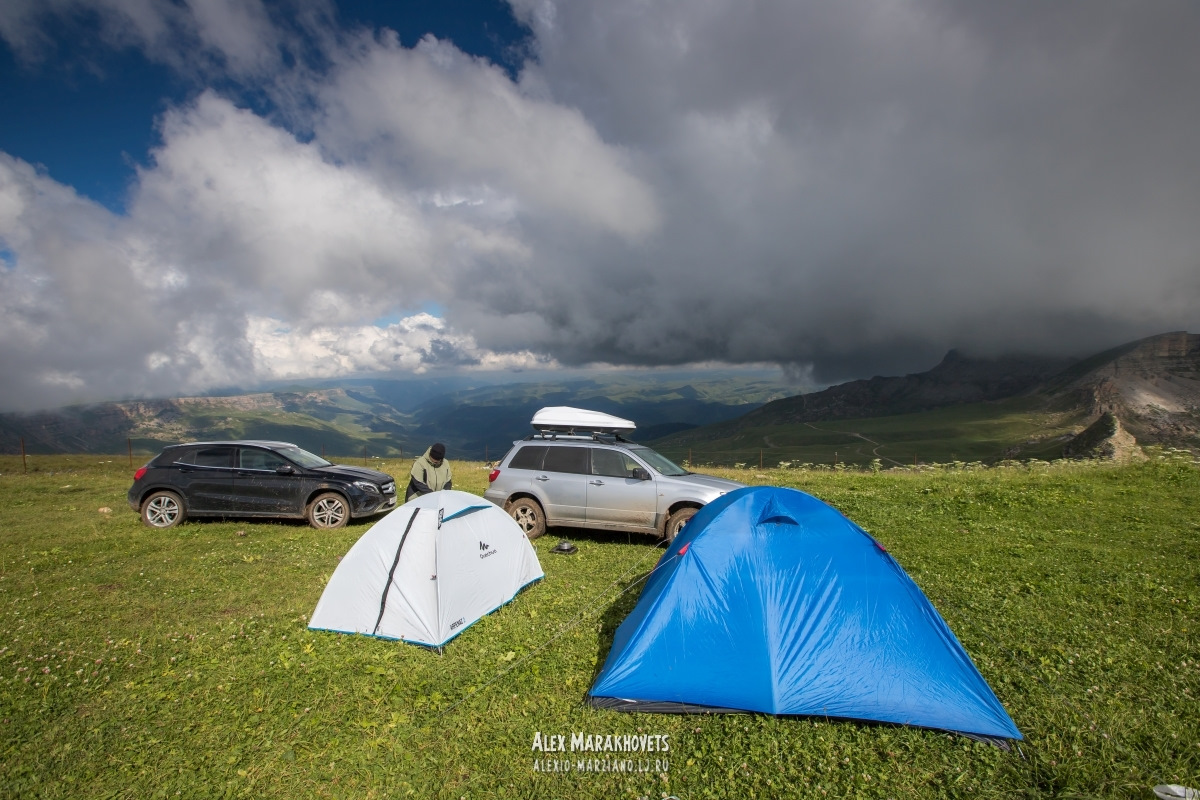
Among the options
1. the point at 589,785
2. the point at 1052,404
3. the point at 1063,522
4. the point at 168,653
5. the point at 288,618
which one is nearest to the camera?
the point at 589,785

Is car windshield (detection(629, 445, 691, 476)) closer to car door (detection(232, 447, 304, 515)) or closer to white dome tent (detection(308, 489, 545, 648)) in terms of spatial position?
white dome tent (detection(308, 489, 545, 648))

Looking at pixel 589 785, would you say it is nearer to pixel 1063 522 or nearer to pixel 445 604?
pixel 445 604

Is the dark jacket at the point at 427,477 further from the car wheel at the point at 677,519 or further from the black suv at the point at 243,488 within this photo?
the car wheel at the point at 677,519

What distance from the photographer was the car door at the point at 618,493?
36.8 feet

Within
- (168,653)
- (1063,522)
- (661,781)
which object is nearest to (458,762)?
(661,781)

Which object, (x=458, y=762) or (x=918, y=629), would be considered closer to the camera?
(x=458, y=762)

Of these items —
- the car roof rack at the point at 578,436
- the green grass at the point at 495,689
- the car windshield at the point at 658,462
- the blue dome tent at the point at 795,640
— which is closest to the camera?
the green grass at the point at 495,689

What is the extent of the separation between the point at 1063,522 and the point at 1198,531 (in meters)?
2.16

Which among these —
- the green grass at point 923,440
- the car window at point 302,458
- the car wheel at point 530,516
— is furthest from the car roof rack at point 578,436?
the green grass at point 923,440

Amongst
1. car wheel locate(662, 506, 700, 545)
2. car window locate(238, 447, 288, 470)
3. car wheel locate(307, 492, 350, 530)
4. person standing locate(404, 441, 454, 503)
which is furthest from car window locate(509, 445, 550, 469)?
car window locate(238, 447, 288, 470)

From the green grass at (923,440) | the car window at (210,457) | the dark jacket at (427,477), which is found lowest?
A: the green grass at (923,440)

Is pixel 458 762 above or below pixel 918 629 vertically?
below

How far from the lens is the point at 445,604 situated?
7.13m

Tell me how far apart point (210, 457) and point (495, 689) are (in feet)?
39.7
